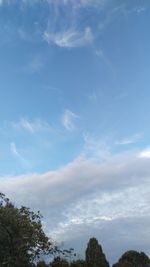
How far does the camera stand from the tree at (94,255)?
314 feet

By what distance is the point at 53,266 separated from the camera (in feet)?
241

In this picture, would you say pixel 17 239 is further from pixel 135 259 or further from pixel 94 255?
pixel 135 259

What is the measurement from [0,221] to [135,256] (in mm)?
67592

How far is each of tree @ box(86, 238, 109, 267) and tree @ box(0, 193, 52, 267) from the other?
45575 mm

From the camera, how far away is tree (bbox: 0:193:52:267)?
4969 cm

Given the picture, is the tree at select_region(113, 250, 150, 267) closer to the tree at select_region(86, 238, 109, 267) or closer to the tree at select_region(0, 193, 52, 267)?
the tree at select_region(86, 238, 109, 267)

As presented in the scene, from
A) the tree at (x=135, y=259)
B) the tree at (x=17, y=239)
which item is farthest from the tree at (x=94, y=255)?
the tree at (x=17, y=239)

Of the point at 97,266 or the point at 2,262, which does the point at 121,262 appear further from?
the point at 2,262

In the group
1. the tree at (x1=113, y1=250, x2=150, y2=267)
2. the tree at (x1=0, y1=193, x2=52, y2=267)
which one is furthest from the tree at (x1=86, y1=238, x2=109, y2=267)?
the tree at (x1=0, y1=193, x2=52, y2=267)

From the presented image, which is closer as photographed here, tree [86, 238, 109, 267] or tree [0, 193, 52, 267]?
tree [0, 193, 52, 267]

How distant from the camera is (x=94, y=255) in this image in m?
96.6

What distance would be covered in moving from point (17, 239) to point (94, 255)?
163 ft

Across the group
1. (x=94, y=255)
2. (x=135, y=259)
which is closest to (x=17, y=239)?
(x=94, y=255)

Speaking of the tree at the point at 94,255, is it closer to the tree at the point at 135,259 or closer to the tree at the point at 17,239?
the tree at the point at 135,259
